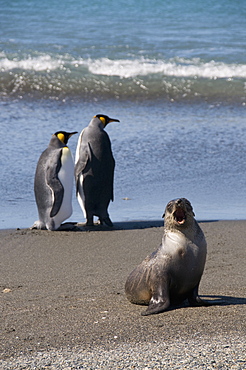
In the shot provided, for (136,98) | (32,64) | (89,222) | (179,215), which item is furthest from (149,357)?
(32,64)

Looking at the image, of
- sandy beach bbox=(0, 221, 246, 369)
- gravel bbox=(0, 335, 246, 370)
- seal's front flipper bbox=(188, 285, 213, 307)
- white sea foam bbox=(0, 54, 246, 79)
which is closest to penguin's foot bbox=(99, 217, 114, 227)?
sandy beach bbox=(0, 221, 246, 369)

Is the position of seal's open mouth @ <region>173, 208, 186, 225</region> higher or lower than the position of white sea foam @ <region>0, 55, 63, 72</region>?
higher

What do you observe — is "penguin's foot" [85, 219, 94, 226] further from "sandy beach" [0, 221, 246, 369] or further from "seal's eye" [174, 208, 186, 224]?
"seal's eye" [174, 208, 186, 224]

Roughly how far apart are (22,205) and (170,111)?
6.10 meters

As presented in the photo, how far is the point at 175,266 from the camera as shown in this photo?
404 centimetres

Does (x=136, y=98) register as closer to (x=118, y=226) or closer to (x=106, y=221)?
(x=106, y=221)

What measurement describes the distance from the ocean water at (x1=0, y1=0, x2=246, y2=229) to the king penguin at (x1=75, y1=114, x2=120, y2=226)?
29 cm

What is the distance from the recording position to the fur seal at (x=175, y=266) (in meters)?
4.03

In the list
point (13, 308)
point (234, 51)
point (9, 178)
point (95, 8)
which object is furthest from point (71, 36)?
point (13, 308)

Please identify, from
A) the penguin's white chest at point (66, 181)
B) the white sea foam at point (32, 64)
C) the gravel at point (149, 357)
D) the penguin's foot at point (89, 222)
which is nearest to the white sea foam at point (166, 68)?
the white sea foam at point (32, 64)

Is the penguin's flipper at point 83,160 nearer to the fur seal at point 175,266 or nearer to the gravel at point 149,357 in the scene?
the fur seal at point 175,266

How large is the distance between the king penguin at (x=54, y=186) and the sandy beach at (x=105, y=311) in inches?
21.7

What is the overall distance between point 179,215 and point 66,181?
3.30m

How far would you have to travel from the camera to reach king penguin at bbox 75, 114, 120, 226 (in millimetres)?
7352
